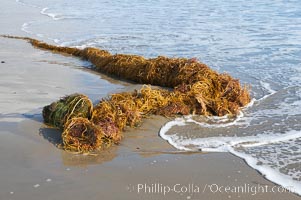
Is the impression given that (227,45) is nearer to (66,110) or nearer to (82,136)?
(66,110)

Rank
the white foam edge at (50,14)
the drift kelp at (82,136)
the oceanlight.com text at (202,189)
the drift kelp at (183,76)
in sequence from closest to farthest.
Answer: the oceanlight.com text at (202,189)
the drift kelp at (82,136)
the drift kelp at (183,76)
the white foam edge at (50,14)

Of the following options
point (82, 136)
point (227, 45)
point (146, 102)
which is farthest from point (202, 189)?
point (227, 45)

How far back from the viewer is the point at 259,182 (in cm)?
371

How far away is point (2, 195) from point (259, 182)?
88.3 inches

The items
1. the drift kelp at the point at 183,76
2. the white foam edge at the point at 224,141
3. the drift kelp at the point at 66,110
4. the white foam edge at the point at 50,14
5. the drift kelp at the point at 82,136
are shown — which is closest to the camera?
the drift kelp at the point at 82,136

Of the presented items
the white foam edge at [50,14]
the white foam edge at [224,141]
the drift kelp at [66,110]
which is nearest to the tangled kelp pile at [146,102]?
the drift kelp at [66,110]

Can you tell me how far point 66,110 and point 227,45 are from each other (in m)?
6.37

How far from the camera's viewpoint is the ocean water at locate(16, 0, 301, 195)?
4.61 meters

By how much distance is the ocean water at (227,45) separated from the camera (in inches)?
182

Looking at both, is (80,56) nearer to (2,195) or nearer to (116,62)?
(116,62)

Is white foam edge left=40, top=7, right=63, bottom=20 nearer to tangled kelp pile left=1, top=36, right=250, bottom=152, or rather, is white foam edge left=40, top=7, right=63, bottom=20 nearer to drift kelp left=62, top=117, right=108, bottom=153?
tangled kelp pile left=1, top=36, right=250, bottom=152

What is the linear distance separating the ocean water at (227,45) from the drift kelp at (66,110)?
0.97 metres

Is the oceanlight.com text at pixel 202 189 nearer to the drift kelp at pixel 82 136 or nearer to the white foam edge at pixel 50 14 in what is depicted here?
the drift kelp at pixel 82 136

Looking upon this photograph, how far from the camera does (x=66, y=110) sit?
488 centimetres
